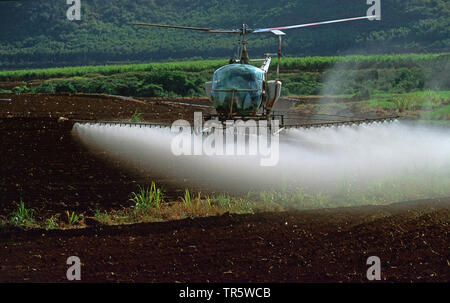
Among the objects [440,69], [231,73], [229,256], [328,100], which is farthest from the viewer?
[440,69]

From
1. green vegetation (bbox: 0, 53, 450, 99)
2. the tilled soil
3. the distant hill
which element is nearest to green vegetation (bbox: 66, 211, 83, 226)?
the tilled soil

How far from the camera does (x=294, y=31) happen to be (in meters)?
131

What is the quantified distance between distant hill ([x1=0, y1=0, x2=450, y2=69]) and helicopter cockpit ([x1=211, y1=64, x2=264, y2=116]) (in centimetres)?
9304

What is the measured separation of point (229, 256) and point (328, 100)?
39.0 metres

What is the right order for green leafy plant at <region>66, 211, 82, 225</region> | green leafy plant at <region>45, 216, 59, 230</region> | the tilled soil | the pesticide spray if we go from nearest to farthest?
the tilled soil, green leafy plant at <region>45, 216, 59, 230</region>, green leafy plant at <region>66, 211, 82, 225</region>, the pesticide spray

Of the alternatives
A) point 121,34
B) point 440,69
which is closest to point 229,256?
point 440,69

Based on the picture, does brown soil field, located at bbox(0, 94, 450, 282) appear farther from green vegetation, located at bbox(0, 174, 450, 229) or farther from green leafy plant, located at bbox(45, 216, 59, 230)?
green vegetation, located at bbox(0, 174, 450, 229)

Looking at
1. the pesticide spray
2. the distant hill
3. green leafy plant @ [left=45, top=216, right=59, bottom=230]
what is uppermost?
the distant hill

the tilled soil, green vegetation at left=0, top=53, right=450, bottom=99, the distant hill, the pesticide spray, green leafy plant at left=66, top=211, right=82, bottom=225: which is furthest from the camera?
the distant hill

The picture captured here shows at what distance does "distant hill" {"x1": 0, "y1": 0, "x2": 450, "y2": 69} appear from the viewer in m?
116

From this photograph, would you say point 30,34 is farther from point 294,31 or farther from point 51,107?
point 51,107

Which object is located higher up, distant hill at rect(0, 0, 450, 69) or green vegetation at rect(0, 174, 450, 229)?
distant hill at rect(0, 0, 450, 69)

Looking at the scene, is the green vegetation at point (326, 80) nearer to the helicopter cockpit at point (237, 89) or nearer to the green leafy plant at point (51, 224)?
the helicopter cockpit at point (237, 89)

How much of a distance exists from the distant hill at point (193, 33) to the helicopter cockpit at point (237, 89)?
93041 mm
